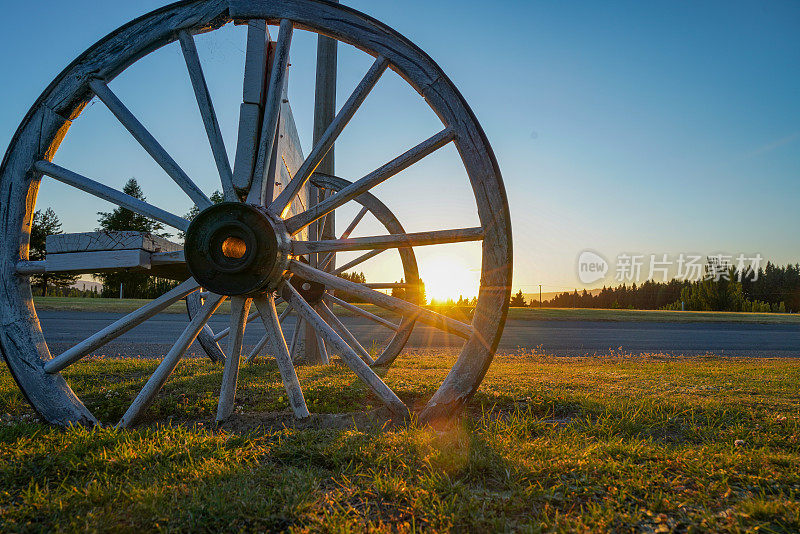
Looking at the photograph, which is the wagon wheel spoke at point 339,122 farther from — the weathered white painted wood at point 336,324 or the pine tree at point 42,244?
the pine tree at point 42,244

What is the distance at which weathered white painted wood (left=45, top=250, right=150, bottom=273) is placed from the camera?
269 centimetres

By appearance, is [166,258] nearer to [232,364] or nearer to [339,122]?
[232,364]

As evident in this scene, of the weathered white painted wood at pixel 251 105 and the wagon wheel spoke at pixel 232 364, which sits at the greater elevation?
the weathered white painted wood at pixel 251 105

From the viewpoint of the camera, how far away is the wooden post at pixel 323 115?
5059 millimetres

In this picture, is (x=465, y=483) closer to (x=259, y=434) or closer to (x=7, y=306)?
(x=259, y=434)

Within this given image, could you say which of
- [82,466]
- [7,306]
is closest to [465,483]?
[82,466]

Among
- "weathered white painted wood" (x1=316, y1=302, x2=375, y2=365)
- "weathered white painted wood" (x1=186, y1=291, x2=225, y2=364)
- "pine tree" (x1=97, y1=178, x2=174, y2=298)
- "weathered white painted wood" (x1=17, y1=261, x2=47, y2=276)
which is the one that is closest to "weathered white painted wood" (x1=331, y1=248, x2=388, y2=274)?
"weathered white painted wood" (x1=316, y1=302, x2=375, y2=365)

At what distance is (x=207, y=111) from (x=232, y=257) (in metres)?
0.96

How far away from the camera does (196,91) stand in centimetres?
271

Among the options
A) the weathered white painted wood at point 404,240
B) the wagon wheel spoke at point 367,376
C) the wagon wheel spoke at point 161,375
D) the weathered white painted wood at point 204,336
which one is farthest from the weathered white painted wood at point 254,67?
the weathered white painted wood at point 204,336

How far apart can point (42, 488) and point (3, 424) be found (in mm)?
1196

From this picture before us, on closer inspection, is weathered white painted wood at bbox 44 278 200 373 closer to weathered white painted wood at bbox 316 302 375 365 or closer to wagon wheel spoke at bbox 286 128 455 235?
wagon wheel spoke at bbox 286 128 455 235

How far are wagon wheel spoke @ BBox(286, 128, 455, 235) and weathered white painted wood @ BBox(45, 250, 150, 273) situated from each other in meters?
0.94

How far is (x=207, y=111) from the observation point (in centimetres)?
270
